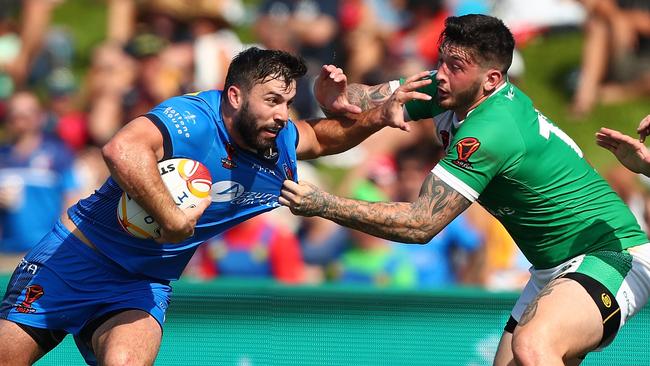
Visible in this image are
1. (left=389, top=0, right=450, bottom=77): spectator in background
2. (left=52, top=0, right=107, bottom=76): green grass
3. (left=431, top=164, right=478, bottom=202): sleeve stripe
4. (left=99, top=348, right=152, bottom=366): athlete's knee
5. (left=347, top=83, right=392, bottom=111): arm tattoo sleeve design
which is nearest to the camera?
(left=99, top=348, right=152, bottom=366): athlete's knee

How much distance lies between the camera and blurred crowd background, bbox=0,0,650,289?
8.70 metres

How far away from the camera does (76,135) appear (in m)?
10.8

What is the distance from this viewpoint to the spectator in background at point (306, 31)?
1084 centimetres

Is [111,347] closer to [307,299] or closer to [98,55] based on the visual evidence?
[307,299]

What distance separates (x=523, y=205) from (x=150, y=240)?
191 cm

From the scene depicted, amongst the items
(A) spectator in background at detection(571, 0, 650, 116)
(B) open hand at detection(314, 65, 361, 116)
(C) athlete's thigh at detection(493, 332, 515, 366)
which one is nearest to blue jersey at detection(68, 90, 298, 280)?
(B) open hand at detection(314, 65, 361, 116)

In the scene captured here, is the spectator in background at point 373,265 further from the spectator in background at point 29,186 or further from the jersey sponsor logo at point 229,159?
the jersey sponsor logo at point 229,159

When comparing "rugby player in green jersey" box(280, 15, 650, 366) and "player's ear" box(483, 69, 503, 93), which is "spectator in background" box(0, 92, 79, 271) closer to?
"rugby player in green jersey" box(280, 15, 650, 366)

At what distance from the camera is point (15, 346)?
209 inches

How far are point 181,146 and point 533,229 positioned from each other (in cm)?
185

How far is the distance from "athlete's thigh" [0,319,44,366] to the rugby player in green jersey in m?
1.53

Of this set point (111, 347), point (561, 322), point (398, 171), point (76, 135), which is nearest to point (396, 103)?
point (561, 322)

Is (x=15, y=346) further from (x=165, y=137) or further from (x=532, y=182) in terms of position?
(x=532, y=182)

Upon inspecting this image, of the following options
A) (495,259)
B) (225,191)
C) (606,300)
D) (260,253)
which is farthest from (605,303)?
(260,253)
